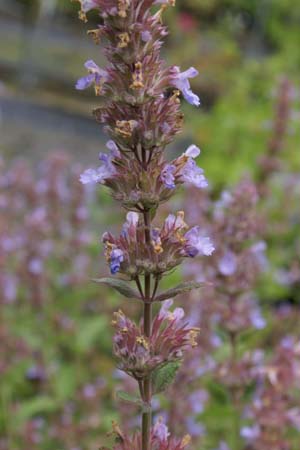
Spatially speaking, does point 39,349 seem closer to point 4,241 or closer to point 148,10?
point 4,241

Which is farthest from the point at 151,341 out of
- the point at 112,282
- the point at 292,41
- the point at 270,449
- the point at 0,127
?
the point at 292,41

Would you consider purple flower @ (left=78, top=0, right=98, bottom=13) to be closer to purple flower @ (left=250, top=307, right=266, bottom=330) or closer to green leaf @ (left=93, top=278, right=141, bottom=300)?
green leaf @ (left=93, top=278, right=141, bottom=300)

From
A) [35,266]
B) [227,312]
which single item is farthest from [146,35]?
[35,266]

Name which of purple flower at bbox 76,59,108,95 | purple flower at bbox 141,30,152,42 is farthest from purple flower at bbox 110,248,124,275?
purple flower at bbox 141,30,152,42

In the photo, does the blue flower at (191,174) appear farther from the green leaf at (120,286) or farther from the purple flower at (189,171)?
the green leaf at (120,286)

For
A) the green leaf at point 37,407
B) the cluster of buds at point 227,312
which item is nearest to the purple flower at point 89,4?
the cluster of buds at point 227,312

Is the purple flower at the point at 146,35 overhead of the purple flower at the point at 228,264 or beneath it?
beneath

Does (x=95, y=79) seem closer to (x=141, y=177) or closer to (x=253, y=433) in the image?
(x=141, y=177)
